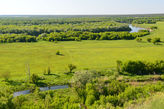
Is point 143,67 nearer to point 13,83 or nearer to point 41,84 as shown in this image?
point 41,84

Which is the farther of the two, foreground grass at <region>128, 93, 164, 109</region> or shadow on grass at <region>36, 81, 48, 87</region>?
shadow on grass at <region>36, 81, 48, 87</region>

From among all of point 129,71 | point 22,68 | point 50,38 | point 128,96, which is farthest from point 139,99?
point 50,38

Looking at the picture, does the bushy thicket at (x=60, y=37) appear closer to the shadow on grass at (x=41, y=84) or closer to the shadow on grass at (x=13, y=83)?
the shadow on grass at (x=13, y=83)

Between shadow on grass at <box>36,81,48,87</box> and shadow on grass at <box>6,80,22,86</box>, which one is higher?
shadow on grass at <box>6,80,22,86</box>

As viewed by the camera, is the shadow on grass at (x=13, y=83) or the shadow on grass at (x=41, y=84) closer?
the shadow on grass at (x=13, y=83)

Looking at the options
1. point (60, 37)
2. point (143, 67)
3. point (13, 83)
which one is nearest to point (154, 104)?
point (143, 67)

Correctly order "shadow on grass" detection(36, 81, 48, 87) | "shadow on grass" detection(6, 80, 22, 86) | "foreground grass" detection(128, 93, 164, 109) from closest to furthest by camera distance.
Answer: "foreground grass" detection(128, 93, 164, 109), "shadow on grass" detection(6, 80, 22, 86), "shadow on grass" detection(36, 81, 48, 87)

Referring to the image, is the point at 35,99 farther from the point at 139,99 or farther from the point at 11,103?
the point at 139,99

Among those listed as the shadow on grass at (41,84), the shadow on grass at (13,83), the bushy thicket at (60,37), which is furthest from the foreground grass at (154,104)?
the bushy thicket at (60,37)

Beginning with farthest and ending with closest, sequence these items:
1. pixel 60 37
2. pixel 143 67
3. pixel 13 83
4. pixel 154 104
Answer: pixel 60 37 → pixel 143 67 → pixel 13 83 → pixel 154 104

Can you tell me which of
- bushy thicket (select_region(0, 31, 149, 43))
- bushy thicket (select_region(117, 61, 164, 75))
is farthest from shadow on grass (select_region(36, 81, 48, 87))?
bushy thicket (select_region(0, 31, 149, 43))

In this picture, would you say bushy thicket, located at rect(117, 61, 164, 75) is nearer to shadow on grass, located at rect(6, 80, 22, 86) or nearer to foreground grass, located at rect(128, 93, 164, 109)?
foreground grass, located at rect(128, 93, 164, 109)

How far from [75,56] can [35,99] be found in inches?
1257

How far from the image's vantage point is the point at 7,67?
155 feet
